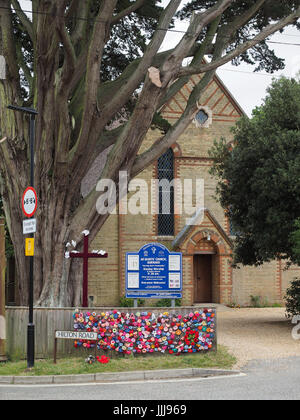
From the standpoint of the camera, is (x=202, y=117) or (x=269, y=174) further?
(x=202, y=117)

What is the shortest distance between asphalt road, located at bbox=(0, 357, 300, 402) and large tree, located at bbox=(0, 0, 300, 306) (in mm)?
5101

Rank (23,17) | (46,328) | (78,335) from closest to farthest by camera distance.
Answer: (78,335) < (46,328) < (23,17)

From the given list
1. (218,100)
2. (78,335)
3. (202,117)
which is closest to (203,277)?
(202,117)

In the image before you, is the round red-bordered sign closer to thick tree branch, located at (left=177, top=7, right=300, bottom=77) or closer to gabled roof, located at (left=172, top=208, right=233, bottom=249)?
thick tree branch, located at (left=177, top=7, right=300, bottom=77)

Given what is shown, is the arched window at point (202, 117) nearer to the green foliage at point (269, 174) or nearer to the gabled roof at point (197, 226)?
the gabled roof at point (197, 226)

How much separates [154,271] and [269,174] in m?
6.25

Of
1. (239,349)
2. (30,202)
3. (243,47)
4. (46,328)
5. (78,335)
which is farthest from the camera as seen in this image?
(243,47)

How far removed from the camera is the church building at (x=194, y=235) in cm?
2856

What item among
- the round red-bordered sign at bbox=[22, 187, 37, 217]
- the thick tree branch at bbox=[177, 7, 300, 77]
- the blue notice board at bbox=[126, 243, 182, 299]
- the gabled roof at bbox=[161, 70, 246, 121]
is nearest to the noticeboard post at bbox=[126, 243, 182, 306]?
the blue notice board at bbox=[126, 243, 182, 299]

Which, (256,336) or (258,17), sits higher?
(258,17)

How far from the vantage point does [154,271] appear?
48.3ft

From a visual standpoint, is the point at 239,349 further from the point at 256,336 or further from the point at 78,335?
the point at 78,335

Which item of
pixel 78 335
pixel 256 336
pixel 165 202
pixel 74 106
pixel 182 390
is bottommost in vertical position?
pixel 256 336
